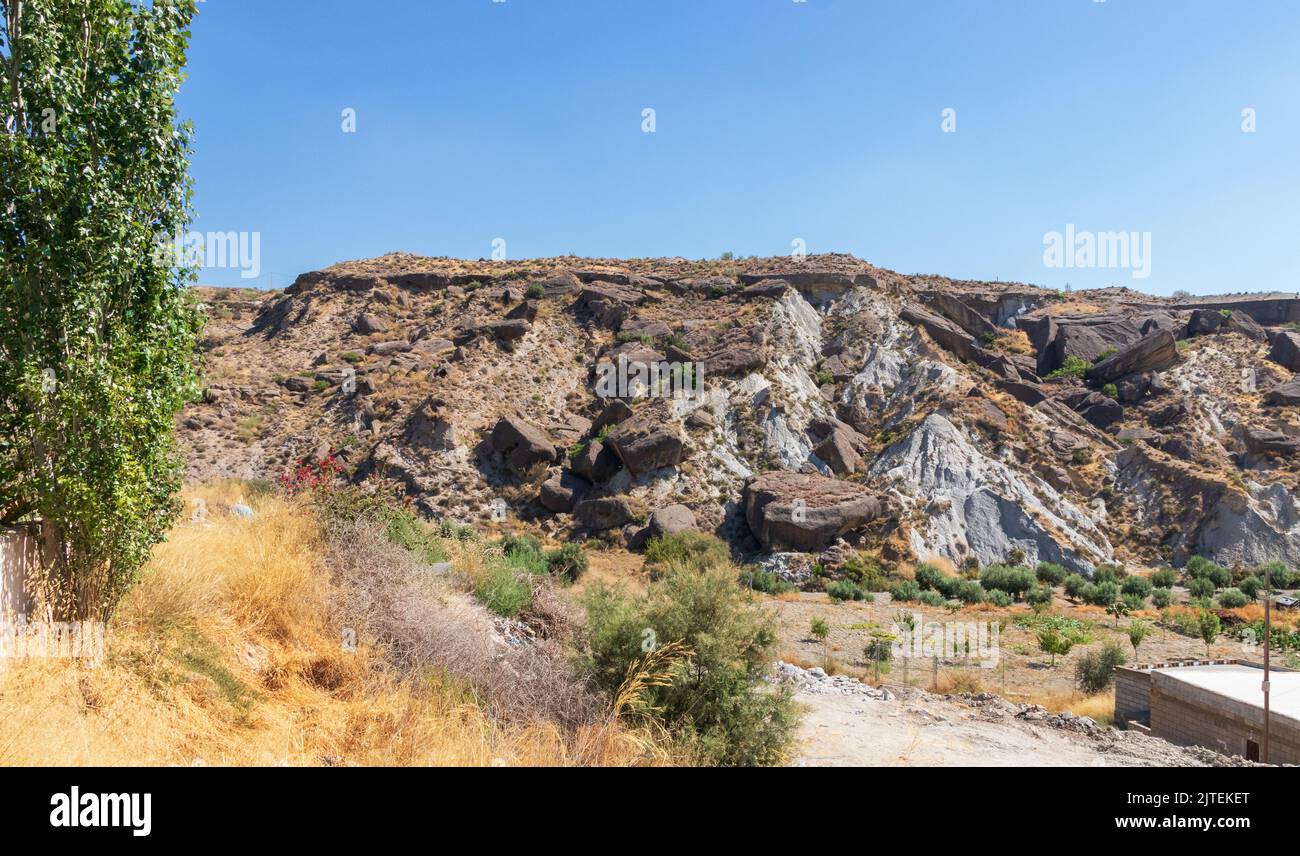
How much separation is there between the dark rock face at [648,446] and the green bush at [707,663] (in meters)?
21.0

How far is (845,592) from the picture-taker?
2391 cm

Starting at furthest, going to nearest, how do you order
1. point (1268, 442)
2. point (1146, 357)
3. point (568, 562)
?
point (1146, 357), point (1268, 442), point (568, 562)

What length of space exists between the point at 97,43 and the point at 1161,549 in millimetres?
33691

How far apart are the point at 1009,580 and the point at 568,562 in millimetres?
14139

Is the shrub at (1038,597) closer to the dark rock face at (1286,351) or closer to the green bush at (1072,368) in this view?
the green bush at (1072,368)

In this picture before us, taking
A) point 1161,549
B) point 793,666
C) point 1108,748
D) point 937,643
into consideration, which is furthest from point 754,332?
point 1108,748

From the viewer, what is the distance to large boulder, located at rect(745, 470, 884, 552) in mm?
26844

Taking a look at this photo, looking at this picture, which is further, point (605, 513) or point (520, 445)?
point (520, 445)

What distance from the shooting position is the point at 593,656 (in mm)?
8188

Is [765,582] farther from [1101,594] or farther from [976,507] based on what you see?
[1101,594]

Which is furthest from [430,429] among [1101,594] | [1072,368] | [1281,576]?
[1072,368]

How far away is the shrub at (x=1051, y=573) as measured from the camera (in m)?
26.2
